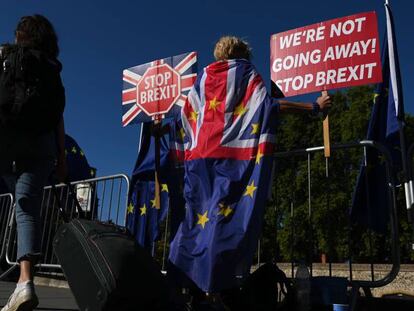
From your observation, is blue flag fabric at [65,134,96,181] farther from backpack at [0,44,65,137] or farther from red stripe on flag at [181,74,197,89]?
backpack at [0,44,65,137]

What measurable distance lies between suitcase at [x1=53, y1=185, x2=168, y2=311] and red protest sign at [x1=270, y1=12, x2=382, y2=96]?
7.51ft

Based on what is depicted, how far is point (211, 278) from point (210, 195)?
1.81 feet

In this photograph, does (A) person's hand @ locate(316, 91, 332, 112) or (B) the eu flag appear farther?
(B) the eu flag

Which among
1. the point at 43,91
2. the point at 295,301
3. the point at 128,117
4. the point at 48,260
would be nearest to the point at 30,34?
the point at 43,91

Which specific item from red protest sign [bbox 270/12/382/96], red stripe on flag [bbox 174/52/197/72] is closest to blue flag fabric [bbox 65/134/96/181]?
red stripe on flag [bbox 174/52/197/72]

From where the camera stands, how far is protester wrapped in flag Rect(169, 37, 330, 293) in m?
3.05

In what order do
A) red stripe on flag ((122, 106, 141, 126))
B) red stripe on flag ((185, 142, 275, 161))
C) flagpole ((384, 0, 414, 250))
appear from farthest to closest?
red stripe on flag ((122, 106, 141, 126)), flagpole ((384, 0, 414, 250)), red stripe on flag ((185, 142, 275, 161))

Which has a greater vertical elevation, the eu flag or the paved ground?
the eu flag

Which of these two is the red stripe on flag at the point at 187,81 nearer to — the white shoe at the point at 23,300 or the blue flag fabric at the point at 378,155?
the blue flag fabric at the point at 378,155

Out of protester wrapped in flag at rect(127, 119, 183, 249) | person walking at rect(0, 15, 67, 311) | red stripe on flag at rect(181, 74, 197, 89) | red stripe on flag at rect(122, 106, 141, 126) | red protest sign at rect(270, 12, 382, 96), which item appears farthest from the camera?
red stripe on flag at rect(122, 106, 141, 126)

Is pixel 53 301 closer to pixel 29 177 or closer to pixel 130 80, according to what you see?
pixel 29 177

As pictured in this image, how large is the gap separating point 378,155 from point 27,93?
102 inches

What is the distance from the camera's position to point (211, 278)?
2.98m

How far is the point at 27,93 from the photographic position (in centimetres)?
272
